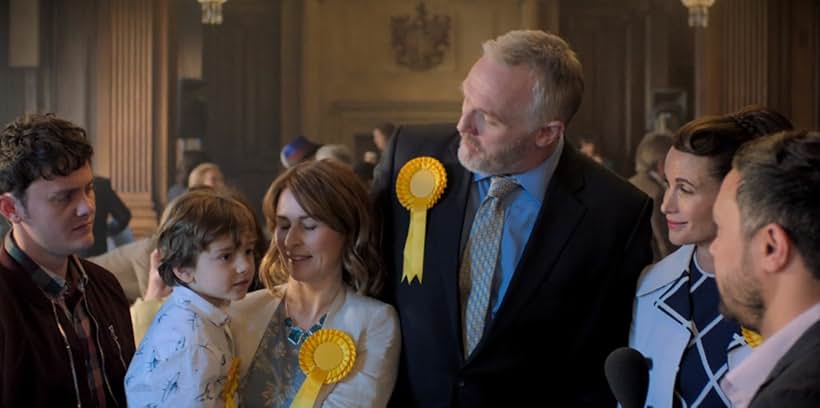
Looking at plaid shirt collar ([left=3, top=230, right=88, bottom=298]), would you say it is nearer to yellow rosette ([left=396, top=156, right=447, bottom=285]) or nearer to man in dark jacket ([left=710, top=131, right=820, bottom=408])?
yellow rosette ([left=396, top=156, right=447, bottom=285])

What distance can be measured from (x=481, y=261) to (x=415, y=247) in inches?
6.6

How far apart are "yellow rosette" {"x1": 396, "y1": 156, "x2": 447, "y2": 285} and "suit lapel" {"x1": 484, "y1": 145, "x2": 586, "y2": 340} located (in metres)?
0.23

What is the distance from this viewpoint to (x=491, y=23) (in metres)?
15.0

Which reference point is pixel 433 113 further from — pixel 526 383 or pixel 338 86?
pixel 526 383

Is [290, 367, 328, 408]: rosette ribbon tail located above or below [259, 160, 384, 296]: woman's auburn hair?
below

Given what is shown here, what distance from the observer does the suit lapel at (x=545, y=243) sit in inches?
116

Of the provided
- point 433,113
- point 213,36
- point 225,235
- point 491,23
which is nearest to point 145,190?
point 213,36

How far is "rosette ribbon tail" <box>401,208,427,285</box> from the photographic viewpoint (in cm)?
300

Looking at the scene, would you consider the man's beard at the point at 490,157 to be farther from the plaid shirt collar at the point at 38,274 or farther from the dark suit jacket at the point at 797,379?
the dark suit jacket at the point at 797,379

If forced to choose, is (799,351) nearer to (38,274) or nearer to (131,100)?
(38,274)

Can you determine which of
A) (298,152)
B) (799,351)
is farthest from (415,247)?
(298,152)

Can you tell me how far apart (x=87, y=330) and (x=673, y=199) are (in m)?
1.41

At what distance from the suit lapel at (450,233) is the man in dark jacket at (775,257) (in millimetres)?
1069

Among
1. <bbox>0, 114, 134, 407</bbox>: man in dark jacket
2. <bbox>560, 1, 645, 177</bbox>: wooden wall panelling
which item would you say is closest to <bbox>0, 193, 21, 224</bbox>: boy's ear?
<bbox>0, 114, 134, 407</bbox>: man in dark jacket
